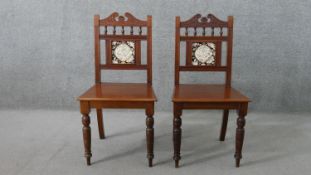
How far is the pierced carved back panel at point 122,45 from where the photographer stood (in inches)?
99.5

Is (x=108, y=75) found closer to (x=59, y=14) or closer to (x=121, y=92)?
(x=59, y=14)

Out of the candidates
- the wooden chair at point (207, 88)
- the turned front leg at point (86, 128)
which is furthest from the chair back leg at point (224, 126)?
the turned front leg at point (86, 128)

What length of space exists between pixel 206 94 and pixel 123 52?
2.27ft

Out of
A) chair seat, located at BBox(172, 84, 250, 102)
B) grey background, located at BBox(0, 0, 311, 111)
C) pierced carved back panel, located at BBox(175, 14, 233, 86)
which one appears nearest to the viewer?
chair seat, located at BBox(172, 84, 250, 102)

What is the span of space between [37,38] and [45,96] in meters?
0.55

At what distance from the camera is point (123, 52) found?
2.55 metres

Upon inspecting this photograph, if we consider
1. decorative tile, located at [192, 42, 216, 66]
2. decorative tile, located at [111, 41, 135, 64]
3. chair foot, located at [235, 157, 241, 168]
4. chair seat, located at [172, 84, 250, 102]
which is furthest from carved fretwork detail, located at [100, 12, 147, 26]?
A: chair foot, located at [235, 157, 241, 168]

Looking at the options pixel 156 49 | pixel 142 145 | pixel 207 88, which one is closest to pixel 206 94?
pixel 207 88

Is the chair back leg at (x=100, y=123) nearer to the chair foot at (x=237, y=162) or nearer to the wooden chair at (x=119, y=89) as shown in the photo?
the wooden chair at (x=119, y=89)

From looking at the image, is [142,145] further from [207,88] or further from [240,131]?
[240,131]

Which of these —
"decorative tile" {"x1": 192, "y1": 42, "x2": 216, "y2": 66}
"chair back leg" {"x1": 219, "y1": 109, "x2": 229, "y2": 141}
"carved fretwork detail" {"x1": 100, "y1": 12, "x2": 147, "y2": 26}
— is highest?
"carved fretwork detail" {"x1": 100, "y1": 12, "x2": 147, "y2": 26}

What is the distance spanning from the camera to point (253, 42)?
3.29 meters

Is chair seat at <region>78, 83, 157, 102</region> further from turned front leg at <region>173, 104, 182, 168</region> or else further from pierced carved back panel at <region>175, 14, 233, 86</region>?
pierced carved back panel at <region>175, 14, 233, 86</region>

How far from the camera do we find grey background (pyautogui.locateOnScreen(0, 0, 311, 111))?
10.6ft
